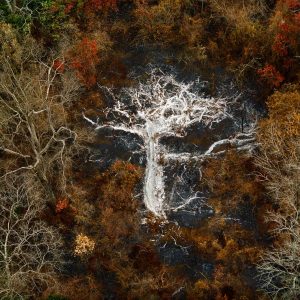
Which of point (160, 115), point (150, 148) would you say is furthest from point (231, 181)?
point (160, 115)

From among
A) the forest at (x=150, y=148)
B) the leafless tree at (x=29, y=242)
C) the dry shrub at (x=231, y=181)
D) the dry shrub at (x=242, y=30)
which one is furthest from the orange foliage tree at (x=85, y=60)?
the dry shrub at (x=231, y=181)

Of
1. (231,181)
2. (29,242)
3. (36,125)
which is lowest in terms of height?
(29,242)

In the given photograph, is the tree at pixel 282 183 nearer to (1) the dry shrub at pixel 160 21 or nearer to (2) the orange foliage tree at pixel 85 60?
(1) the dry shrub at pixel 160 21

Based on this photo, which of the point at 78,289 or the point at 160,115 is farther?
the point at 160,115

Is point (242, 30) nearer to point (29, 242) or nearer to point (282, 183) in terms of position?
point (282, 183)

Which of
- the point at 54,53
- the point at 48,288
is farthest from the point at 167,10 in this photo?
the point at 48,288

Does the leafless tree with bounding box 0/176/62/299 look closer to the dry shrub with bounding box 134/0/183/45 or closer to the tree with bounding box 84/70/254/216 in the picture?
the tree with bounding box 84/70/254/216
